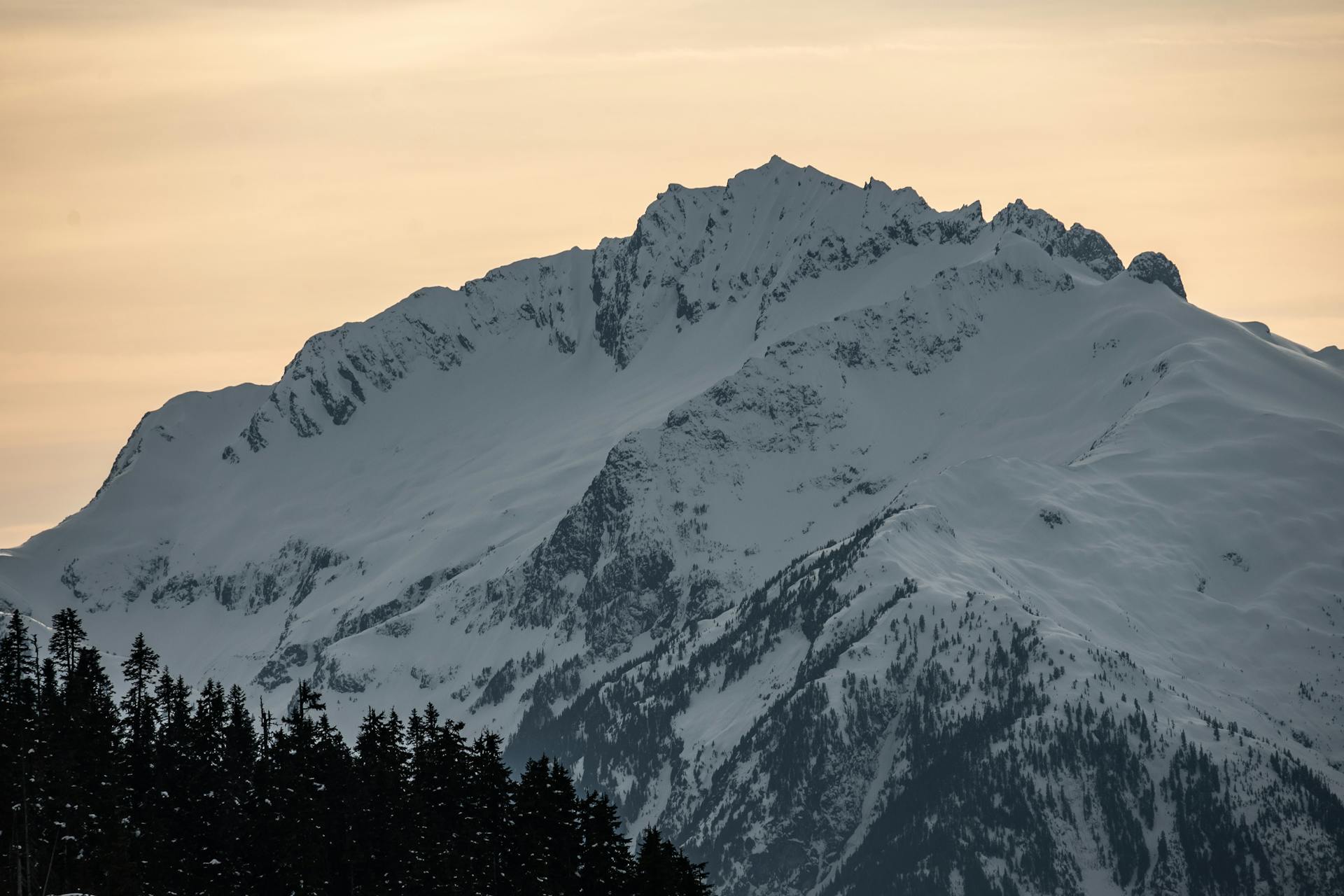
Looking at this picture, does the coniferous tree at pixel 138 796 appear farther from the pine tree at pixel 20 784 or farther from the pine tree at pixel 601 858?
the pine tree at pixel 601 858

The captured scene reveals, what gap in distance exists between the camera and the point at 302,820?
180m

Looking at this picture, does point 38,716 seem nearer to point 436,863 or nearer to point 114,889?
point 114,889

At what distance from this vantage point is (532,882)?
173750 mm

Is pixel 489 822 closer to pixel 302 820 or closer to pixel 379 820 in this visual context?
pixel 379 820

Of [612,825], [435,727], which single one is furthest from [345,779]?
[612,825]

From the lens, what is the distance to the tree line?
6801 inches

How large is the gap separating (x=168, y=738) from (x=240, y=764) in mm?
7708

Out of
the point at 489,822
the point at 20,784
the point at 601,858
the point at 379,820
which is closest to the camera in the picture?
the point at 601,858

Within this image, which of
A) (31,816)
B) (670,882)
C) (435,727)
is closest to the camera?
(670,882)

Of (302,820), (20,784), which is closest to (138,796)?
(20,784)

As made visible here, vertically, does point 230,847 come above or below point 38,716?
below

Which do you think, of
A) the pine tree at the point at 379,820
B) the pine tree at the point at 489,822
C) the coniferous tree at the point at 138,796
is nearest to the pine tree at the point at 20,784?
the coniferous tree at the point at 138,796

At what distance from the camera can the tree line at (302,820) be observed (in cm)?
17275

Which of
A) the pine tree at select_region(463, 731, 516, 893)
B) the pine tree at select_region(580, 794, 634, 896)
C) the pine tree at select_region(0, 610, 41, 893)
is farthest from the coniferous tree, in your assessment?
the pine tree at select_region(580, 794, 634, 896)
